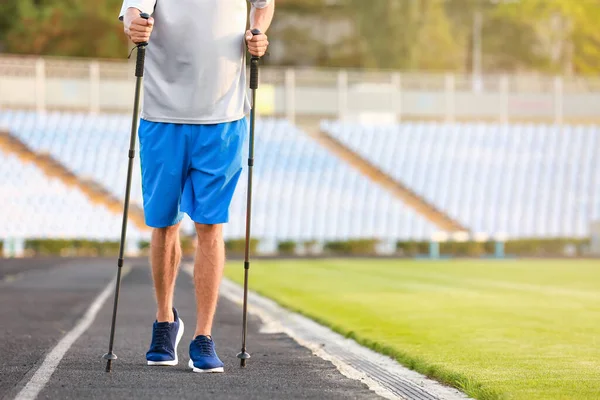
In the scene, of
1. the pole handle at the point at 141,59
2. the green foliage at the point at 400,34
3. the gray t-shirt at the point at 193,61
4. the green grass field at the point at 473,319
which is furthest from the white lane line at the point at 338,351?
the green foliage at the point at 400,34

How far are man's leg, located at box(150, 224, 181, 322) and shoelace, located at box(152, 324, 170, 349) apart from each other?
0.17 feet

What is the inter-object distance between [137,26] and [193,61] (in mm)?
454

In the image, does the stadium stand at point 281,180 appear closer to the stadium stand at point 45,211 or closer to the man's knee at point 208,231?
the stadium stand at point 45,211

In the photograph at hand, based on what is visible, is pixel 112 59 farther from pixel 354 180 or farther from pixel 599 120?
pixel 599 120

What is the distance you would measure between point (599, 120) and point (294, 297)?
3726 cm

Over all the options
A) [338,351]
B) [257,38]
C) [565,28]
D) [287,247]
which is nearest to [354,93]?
[287,247]

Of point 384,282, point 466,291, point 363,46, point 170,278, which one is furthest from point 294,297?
point 363,46

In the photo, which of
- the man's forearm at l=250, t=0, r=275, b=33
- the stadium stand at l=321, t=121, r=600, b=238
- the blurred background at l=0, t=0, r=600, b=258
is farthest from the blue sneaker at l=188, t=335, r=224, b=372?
the stadium stand at l=321, t=121, r=600, b=238

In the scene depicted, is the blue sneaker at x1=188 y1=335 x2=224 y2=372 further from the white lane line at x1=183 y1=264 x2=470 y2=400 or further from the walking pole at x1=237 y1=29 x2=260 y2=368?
the white lane line at x1=183 y1=264 x2=470 y2=400

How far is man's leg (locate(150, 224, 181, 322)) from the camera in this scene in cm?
864

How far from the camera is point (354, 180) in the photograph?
50062mm

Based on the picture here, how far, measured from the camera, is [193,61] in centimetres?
859

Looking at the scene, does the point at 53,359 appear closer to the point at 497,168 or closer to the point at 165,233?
the point at 165,233

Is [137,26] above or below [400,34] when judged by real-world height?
below
